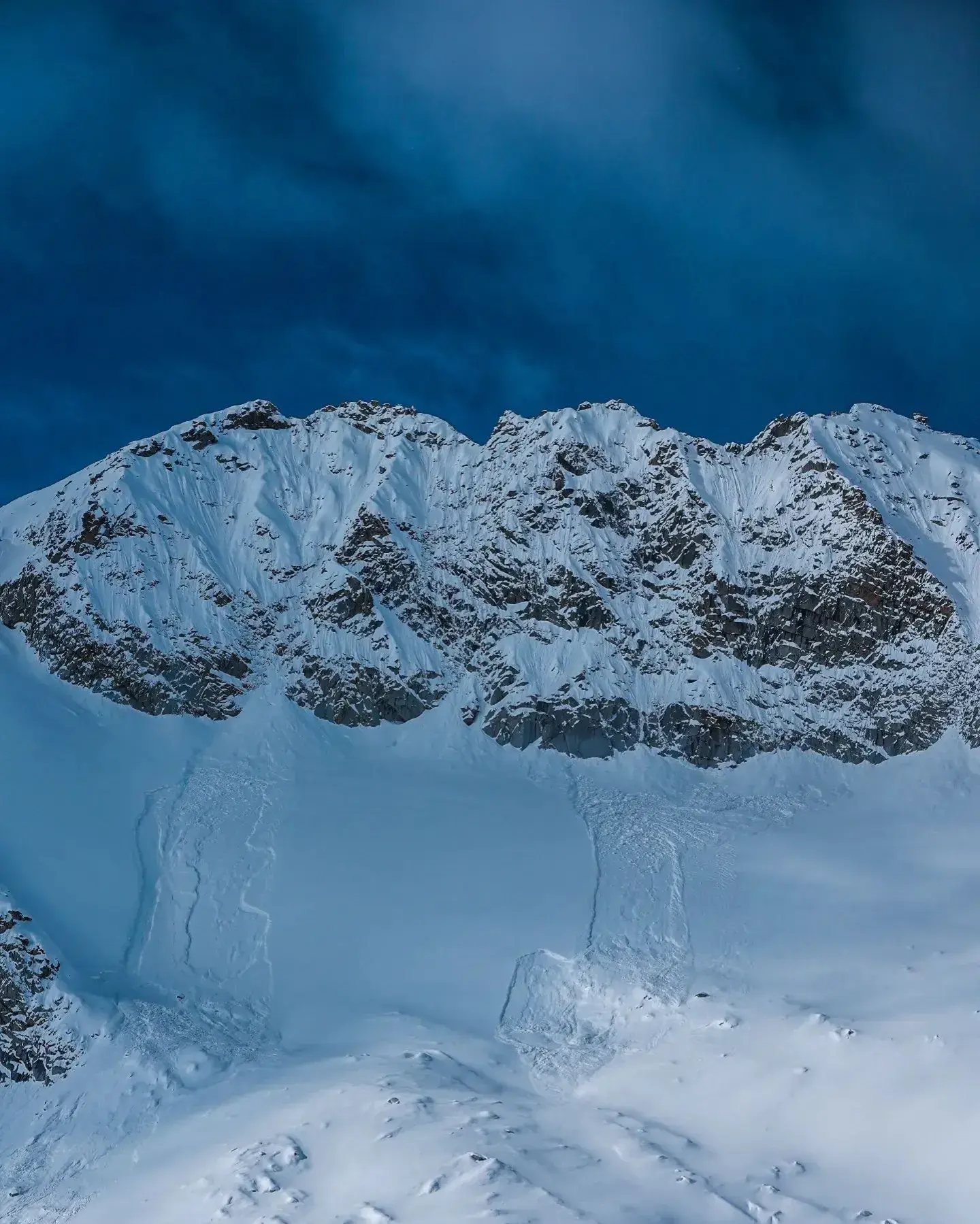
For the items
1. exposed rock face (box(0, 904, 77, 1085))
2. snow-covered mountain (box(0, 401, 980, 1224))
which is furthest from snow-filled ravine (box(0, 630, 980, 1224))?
exposed rock face (box(0, 904, 77, 1085))

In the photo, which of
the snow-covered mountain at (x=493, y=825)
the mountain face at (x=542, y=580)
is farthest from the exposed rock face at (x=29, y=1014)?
the mountain face at (x=542, y=580)

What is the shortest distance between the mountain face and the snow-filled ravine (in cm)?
382

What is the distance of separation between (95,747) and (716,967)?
44.0 metres

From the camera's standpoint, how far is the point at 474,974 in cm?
5378

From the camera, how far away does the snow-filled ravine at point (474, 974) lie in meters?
32.2

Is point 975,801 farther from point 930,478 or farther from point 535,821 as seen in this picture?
point 930,478

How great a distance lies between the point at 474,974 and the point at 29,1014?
2110 cm

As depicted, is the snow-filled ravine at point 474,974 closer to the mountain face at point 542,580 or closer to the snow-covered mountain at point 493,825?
the snow-covered mountain at point 493,825

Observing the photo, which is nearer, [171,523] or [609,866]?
[609,866]

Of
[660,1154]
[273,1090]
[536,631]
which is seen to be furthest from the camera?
[536,631]

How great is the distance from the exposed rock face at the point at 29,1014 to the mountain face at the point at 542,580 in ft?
98.4

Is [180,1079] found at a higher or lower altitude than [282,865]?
lower

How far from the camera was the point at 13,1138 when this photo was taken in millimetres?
43531

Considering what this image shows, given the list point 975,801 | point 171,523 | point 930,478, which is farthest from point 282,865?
point 930,478
